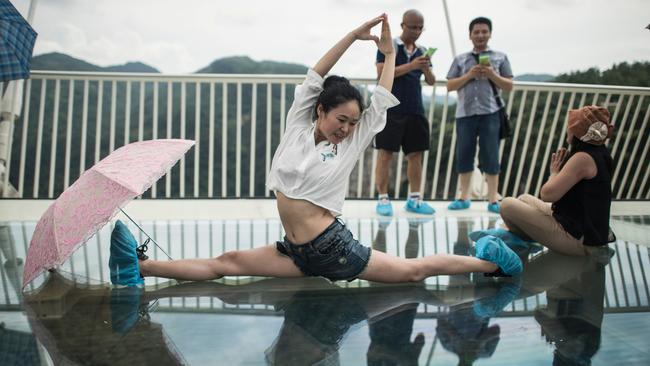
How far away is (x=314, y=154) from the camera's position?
7.20 feet

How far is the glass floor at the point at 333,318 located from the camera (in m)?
1.69

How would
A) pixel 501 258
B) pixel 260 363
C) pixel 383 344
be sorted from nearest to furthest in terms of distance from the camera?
pixel 260 363, pixel 383 344, pixel 501 258

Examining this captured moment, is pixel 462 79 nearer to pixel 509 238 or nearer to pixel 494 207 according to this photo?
pixel 494 207

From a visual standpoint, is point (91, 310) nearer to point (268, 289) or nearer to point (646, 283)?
point (268, 289)

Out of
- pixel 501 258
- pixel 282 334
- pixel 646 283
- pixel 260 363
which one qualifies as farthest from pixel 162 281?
pixel 646 283

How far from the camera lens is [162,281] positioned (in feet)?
8.06

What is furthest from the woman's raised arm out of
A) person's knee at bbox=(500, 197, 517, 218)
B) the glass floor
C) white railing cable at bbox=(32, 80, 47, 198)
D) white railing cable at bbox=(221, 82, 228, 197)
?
white railing cable at bbox=(32, 80, 47, 198)

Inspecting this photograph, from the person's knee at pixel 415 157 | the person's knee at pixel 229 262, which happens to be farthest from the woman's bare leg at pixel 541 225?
the person's knee at pixel 229 262

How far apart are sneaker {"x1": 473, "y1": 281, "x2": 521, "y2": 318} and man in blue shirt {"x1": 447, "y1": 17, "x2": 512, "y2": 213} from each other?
190 cm

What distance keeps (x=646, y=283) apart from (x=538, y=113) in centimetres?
354

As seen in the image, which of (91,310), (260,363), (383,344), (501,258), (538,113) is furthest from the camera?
(538,113)

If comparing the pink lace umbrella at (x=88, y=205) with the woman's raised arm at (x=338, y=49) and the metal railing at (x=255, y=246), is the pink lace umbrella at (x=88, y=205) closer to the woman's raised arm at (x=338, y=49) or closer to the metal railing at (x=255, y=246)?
the metal railing at (x=255, y=246)

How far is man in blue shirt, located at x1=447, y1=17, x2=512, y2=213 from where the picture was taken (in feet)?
13.1

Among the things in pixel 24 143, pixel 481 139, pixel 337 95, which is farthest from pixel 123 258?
pixel 24 143
